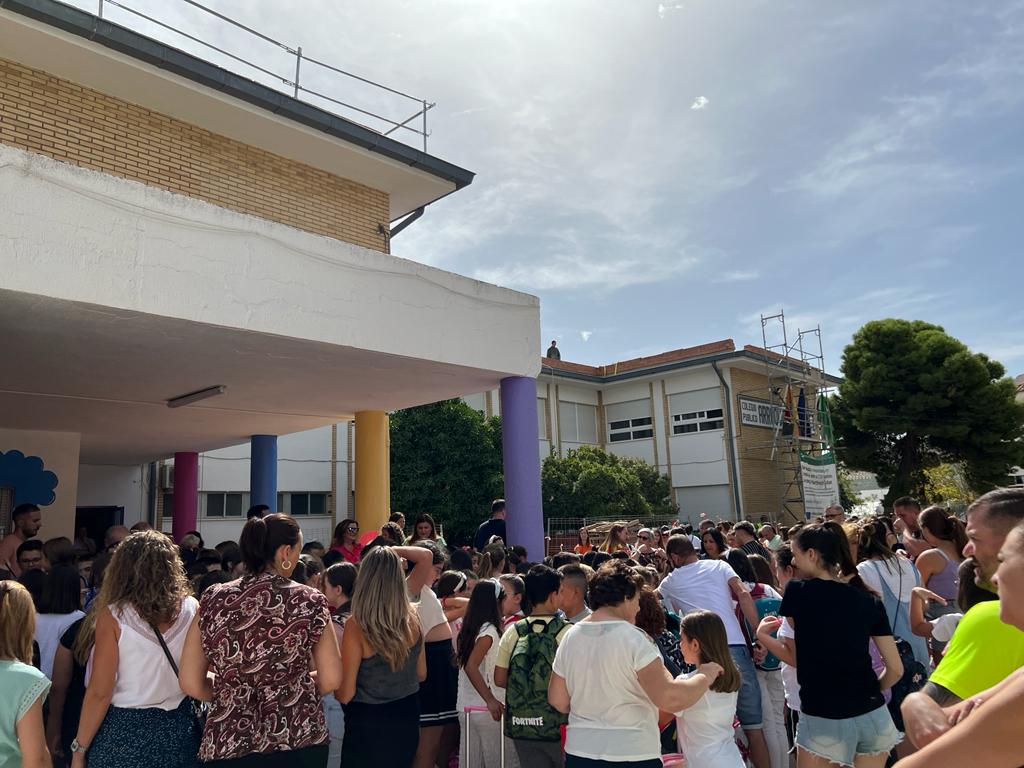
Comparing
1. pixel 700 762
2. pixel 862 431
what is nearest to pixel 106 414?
pixel 700 762

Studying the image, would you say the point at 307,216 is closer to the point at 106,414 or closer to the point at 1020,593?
the point at 106,414

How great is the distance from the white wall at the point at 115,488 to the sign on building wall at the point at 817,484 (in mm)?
18400

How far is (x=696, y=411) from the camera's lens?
96.6 feet

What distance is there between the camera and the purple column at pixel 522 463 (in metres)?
9.66

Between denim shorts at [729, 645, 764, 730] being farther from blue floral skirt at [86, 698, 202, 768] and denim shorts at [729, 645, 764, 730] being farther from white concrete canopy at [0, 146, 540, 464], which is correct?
white concrete canopy at [0, 146, 540, 464]

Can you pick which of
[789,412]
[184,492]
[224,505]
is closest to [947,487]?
[789,412]

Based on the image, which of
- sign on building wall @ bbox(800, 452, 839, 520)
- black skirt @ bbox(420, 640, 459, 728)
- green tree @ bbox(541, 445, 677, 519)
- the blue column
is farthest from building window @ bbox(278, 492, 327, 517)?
black skirt @ bbox(420, 640, 459, 728)

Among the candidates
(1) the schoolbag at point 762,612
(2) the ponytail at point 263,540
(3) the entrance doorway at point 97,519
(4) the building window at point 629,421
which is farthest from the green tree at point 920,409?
(2) the ponytail at point 263,540

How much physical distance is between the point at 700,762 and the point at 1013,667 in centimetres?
203

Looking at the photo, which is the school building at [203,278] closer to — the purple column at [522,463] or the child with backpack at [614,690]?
the purple column at [522,463]

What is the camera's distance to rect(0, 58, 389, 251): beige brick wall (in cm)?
910

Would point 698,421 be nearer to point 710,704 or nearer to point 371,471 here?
point 371,471

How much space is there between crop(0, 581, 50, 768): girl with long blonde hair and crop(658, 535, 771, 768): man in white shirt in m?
4.09

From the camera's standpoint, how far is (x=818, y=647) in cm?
385
